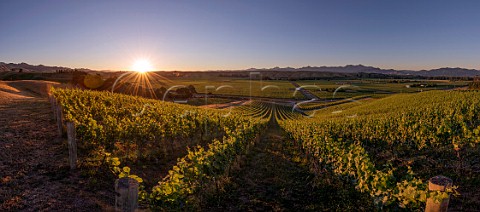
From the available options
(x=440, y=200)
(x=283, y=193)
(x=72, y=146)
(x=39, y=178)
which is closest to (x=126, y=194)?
(x=440, y=200)

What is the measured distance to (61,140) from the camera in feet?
36.8

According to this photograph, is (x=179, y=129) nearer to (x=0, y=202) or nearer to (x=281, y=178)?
(x=281, y=178)

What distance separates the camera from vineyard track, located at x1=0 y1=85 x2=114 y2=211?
684cm

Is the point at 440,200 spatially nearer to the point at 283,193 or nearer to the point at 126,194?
the point at 126,194

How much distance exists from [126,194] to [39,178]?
5603 millimetres

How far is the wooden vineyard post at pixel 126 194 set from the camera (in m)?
4.38

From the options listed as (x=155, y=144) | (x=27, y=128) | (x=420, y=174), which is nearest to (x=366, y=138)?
(x=420, y=174)

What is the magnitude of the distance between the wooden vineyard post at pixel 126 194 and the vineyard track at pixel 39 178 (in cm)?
330

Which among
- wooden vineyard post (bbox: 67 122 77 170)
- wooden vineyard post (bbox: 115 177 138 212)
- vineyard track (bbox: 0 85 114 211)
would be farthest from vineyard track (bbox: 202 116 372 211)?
wooden vineyard post (bbox: 67 122 77 170)

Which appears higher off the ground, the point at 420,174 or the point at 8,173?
the point at 8,173

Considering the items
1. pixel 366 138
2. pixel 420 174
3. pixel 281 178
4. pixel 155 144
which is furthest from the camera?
pixel 366 138

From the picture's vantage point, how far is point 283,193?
9.66 meters

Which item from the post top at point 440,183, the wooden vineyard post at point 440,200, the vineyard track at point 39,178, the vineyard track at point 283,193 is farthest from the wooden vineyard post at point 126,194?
the post top at point 440,183

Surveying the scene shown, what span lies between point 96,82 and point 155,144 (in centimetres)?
4335
